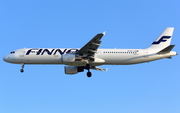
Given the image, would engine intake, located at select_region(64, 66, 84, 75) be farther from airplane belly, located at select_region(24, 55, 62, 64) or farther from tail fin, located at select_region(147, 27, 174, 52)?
tail fin, located at select_region(147, 27, 174, 52)

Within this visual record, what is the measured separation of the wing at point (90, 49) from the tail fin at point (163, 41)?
34.3 feet

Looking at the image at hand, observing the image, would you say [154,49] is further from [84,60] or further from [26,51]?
[26,51]

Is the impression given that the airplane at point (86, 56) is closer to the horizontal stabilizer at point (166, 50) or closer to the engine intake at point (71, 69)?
the horizontal stabilizer at point (166, 50)

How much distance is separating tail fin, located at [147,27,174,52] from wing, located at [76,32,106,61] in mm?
10456

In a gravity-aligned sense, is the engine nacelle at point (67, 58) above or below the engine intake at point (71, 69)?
above

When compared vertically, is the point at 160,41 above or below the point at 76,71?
above

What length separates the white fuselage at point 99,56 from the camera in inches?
2459

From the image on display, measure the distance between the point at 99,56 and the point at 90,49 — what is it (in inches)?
92.7

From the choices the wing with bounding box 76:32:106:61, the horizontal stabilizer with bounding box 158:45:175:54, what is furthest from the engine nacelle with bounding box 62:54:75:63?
the horizontal stabilizer with bounding box 158:45:175:54

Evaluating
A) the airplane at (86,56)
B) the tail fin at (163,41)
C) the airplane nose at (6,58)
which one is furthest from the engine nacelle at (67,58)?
the tail fin at (163,41)

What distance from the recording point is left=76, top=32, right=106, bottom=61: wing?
59.2m

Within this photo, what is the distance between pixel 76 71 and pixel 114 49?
30.1 feet

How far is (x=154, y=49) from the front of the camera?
64438 millimetres

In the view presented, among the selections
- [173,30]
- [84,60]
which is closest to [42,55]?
[84,60]
